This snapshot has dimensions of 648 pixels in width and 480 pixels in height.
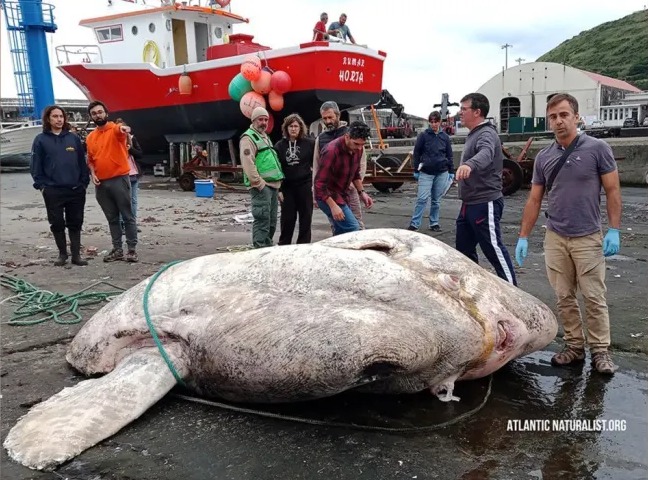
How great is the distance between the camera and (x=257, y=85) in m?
15.4

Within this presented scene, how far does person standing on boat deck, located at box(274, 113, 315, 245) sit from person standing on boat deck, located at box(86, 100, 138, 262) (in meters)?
1.93

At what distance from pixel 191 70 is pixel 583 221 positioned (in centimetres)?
1512

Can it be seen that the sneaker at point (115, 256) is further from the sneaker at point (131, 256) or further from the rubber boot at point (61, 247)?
the rubber boot at point (61, 247)

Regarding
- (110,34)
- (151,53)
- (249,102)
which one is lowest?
(249,102)

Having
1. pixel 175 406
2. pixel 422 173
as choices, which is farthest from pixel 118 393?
pixel 422 173

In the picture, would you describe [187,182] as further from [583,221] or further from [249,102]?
[583,221]

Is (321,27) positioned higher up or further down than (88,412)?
higher up

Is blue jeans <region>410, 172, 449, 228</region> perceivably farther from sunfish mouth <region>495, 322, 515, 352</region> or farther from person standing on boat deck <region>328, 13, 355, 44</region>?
person standing on boat deck <region>328, 13, 355, 44</region>

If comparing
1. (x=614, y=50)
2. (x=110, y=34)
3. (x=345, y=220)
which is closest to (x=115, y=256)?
(x=345, y=220)

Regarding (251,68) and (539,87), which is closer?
(251,68)

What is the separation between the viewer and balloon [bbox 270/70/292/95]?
15383 mm

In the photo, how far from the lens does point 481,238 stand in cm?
518

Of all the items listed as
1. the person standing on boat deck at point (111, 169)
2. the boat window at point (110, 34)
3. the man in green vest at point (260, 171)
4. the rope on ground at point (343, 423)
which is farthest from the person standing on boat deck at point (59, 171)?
the boat window at point (110, 34)

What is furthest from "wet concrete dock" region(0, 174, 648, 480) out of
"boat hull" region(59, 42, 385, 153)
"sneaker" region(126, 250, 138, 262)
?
"boat hull" region(59, 42, 385, 153)
